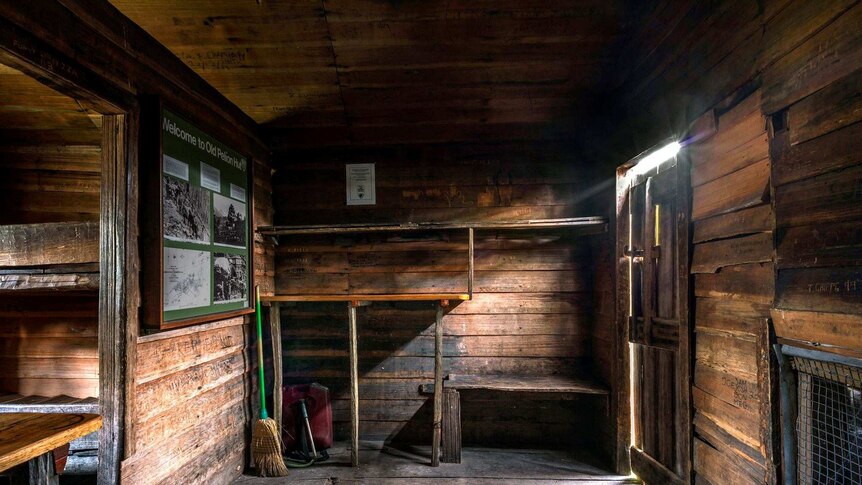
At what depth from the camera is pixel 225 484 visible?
308cm

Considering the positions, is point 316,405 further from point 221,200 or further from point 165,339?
point 221,200

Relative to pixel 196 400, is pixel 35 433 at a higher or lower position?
higher

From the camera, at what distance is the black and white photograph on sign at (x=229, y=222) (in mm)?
2977

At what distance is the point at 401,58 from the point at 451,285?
2278 mm

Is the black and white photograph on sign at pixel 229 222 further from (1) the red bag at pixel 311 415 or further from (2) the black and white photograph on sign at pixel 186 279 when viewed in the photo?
(1) the red bag at pixel 311 415

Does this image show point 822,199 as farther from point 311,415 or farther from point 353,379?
point 311,415

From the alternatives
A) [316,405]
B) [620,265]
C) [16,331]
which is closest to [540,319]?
[620,265]

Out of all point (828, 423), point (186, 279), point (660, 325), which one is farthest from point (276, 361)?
point (828, 423)

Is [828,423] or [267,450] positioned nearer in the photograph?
[828,423]

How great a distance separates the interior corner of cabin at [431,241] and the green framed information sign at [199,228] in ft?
0.08

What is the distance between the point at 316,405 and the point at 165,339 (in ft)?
5.62

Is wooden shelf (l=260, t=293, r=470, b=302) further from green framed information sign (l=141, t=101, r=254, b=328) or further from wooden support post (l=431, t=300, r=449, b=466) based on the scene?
green framed information sign (l=141, t=101, r=254, b=328)

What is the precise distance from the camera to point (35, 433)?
1.48 metres

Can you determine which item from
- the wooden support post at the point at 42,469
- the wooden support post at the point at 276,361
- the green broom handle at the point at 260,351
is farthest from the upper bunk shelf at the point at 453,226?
the wooden support post at the point at 42,469
